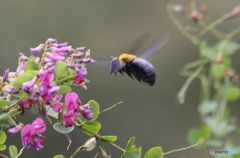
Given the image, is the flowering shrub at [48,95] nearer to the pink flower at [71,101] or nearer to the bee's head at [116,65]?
the pink flower at [71,101]

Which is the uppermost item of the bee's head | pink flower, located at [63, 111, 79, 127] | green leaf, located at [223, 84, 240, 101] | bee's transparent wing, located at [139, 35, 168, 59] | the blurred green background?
the blurred green background

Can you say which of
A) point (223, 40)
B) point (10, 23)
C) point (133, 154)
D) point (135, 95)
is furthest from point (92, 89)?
point (133, 154)

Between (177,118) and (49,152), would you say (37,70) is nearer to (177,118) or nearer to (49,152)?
(49,152)

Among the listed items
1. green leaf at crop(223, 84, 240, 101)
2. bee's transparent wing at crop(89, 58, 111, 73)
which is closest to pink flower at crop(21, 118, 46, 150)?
bee's transparent wing at crop(89, 58, 111, 73)

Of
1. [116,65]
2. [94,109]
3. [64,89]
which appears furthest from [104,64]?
[64,89]

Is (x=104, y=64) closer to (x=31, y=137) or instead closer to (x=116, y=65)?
(x=116, y=65)

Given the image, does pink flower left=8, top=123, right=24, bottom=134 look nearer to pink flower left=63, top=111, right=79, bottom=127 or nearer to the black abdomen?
pink flower left=63, top=111, right=79, bottom=127
